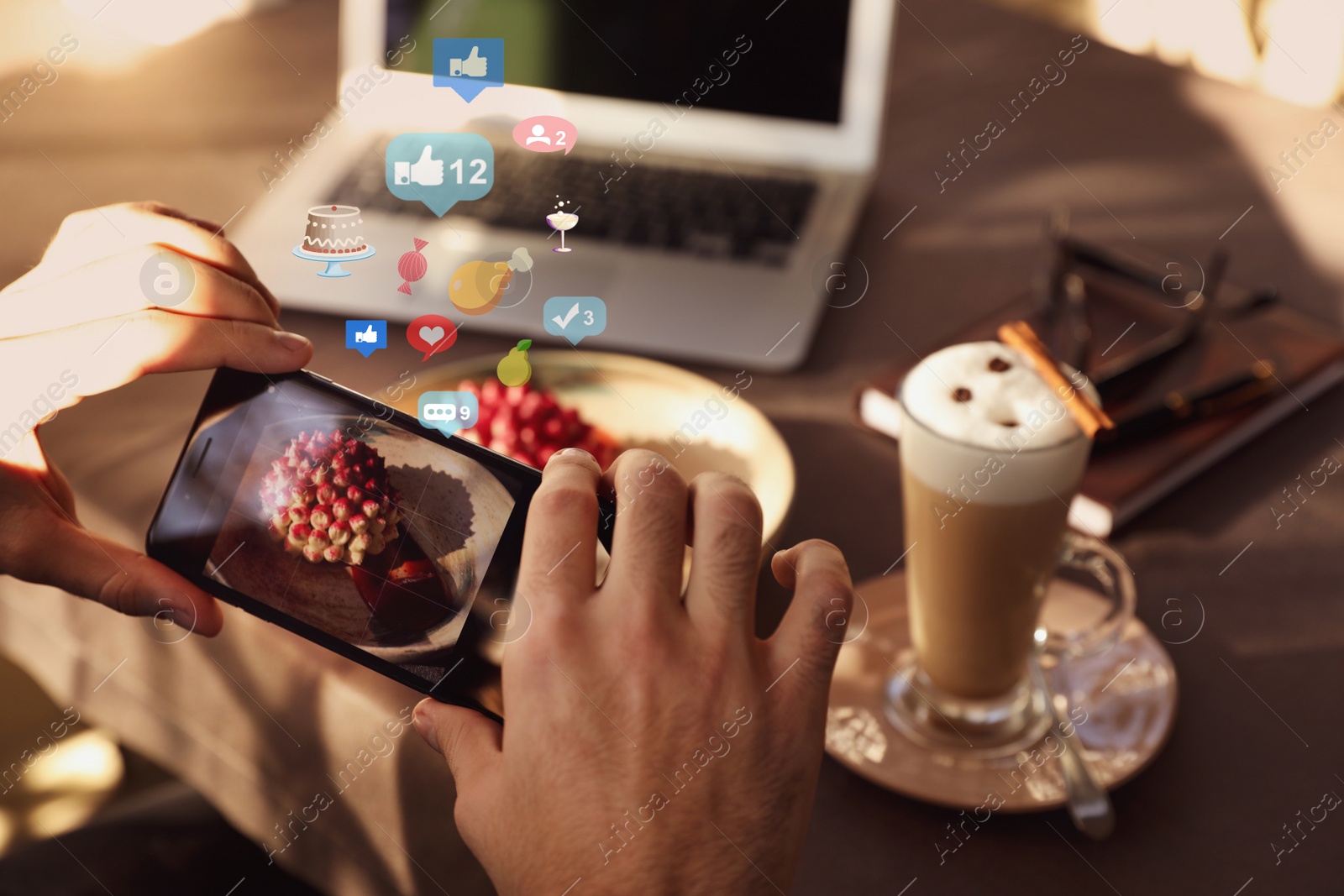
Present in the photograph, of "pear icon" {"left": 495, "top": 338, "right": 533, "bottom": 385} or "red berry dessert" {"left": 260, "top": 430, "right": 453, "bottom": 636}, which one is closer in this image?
"red berry dessert" {"left": 260, "top": 430, "right": 453, "bottom": 636}

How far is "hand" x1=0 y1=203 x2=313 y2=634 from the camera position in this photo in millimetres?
425

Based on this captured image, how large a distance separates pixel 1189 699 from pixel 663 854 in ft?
0.88

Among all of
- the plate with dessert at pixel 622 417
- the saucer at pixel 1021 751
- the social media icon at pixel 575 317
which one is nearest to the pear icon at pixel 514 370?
the plate with dessert at pixel 622 417

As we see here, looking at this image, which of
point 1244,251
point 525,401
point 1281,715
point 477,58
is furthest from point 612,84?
point 1281,715

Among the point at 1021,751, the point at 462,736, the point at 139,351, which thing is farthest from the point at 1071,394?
the point at 139,351

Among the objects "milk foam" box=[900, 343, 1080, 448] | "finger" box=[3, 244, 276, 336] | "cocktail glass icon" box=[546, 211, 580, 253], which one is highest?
"finger" box=[3, 244, 276, 336]

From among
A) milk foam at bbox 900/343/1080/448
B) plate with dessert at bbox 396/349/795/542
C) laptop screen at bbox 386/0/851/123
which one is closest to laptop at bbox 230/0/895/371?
laptop screen at bbox 386/0/851/123

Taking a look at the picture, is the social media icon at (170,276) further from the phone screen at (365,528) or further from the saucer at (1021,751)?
the saucer at (1021,751)

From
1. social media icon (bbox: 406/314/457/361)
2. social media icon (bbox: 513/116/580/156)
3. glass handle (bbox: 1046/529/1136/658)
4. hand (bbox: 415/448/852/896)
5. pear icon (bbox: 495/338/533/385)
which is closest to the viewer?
hand (bbox: 415/448/852/896)

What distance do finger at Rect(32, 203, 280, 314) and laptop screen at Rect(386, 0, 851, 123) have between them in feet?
1.21

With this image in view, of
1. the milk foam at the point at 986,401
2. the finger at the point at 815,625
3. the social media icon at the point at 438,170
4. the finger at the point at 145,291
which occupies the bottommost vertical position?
the social media icon at the point at 438,170

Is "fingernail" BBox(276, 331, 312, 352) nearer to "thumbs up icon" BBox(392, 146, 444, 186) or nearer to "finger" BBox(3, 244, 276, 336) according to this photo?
"finger" BBox(3, 244, 276, 336)

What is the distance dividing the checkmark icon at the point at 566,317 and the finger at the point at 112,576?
315 millimetres

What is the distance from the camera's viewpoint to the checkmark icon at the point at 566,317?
719 millimetres
